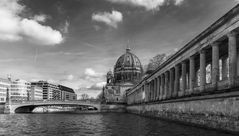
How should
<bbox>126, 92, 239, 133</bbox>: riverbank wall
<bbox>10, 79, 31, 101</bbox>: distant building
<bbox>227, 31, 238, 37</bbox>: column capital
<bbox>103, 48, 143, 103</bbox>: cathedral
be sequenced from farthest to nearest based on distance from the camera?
<bbox>10, 79, 31, 101</bbox>: distant building → <bbox>103, 48, 143, 103</bbox>: cathedral → <bbox>227, 31, 238, 37</bbox>: column capital → <bbox>126, 92, 239, 133</bbox>: riverbank wall

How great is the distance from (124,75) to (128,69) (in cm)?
460

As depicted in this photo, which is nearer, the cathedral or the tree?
the tree

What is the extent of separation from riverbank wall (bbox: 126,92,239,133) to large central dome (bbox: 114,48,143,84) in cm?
13163

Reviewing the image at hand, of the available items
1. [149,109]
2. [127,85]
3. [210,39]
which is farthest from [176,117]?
[127,85]

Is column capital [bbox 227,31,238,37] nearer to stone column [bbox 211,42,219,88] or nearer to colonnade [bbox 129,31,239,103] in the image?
colonnade [bbox 129,31,239,103]

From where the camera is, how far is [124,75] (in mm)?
180250

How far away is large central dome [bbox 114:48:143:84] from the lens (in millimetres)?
178637

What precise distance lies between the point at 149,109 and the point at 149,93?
31.6ft

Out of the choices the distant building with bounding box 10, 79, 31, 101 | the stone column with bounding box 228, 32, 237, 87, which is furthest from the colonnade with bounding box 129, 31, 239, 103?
the distant building with bounding box 10, 79, 31, 101

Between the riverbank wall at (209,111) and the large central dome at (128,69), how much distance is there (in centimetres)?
13163

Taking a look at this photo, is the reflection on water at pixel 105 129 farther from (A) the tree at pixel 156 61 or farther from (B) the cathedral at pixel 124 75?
(B) the cathedral at pixel 124 75

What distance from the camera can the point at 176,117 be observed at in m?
41.5

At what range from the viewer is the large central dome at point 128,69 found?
586 feet

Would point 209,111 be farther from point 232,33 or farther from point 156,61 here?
point 156,61
